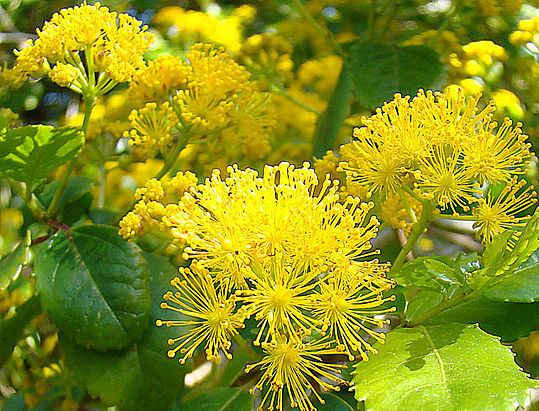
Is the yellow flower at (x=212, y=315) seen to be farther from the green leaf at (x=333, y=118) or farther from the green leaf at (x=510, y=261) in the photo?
the green leaf at (x=333, y=118)

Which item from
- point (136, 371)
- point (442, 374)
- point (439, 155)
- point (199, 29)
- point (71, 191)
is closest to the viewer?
point (442, 374)

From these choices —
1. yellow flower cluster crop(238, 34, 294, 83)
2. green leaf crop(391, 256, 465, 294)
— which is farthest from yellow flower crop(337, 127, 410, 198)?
yellow flower cluster crop(238, 34, 294, 83)

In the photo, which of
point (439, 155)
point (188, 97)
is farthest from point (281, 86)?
Answer: point (439, 155)

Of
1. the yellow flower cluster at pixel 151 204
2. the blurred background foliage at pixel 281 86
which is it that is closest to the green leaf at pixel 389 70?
the blurred background foliage at pixel 281 86

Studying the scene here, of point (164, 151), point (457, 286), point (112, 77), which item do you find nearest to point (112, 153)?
point (164, 151)

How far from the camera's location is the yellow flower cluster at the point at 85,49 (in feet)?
2.79

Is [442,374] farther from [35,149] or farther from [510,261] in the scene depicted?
[35,149]

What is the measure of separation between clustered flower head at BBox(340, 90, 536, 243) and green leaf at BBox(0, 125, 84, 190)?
1.34 feet

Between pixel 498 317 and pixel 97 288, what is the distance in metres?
0.56

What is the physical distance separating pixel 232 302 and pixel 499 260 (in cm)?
31

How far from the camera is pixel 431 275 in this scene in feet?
2.29

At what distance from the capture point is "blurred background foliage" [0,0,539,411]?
3.69 feet

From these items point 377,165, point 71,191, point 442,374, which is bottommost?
point 71,191

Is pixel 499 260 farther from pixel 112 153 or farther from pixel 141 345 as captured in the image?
pixel 112 153
